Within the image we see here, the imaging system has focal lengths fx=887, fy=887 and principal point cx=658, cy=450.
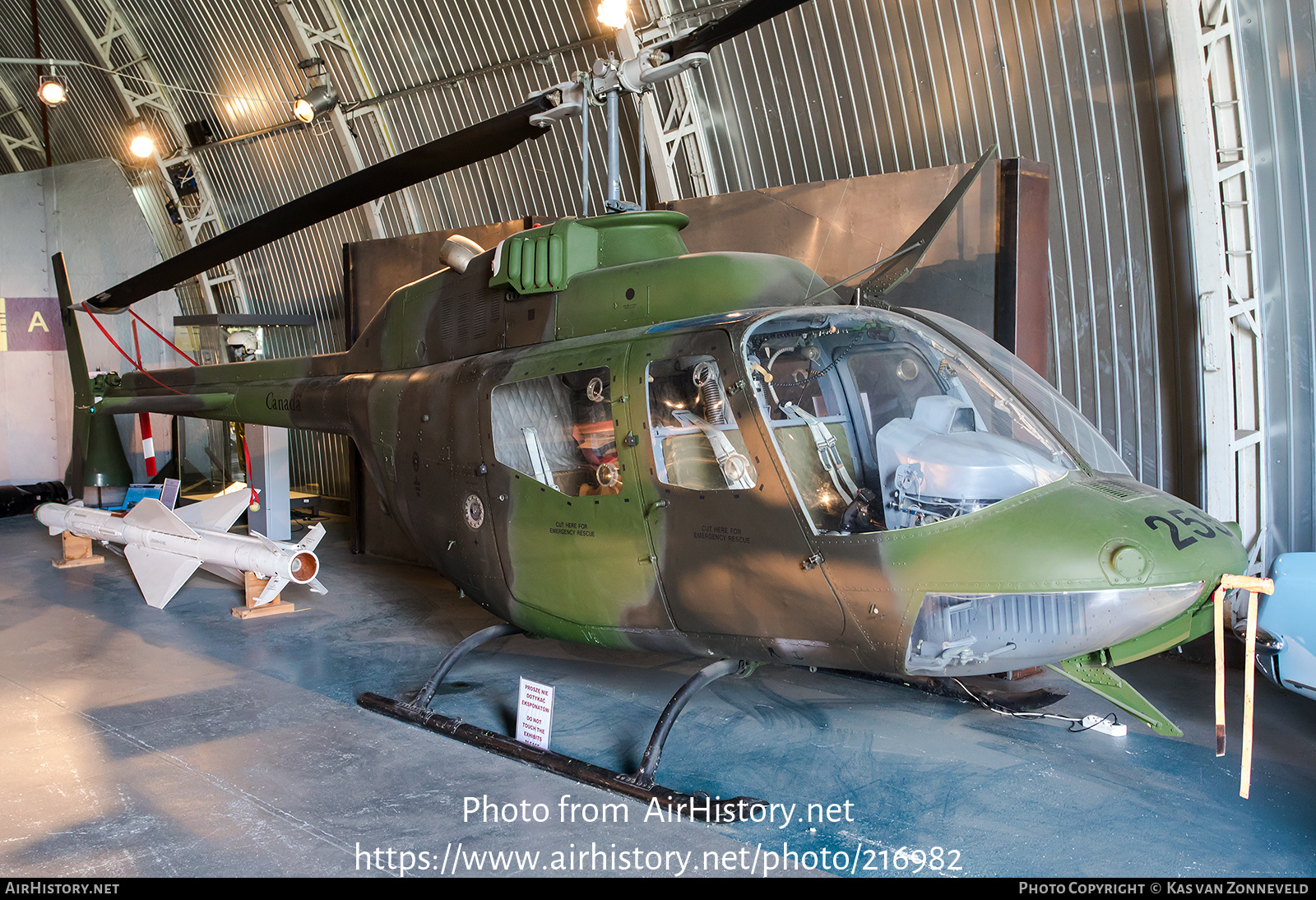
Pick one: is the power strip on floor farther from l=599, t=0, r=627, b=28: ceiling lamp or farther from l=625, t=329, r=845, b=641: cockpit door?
l=599, t=0, r=627, b=28: ceiling lamp

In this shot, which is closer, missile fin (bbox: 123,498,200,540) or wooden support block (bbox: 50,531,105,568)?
missile fin (bbox: 123,498,200,540)

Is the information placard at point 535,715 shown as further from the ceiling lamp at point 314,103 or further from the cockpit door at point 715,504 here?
the ceiling lamp at point 314,103

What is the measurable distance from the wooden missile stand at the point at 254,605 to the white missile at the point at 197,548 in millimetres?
77

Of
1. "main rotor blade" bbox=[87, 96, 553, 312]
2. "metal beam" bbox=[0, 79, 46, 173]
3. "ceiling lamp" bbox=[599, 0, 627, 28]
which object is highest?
"metal beam" bbox=[0, 79, 46, 173]

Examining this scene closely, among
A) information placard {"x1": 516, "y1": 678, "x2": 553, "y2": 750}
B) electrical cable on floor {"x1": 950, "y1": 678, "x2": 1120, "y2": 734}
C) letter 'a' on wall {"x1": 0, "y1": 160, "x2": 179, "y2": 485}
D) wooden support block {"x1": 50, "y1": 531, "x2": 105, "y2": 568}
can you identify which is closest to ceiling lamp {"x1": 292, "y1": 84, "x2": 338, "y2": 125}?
letter 'a' on wall {"x1": 0, "y1": 160, "x2": 179, "y2": 485}

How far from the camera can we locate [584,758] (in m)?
4.46

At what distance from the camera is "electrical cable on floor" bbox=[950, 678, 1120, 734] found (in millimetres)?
4906

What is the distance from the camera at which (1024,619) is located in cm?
350

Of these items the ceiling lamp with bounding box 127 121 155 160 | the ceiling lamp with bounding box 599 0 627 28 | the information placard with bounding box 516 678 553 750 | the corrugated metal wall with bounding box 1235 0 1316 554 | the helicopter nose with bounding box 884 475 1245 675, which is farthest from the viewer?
the ceiling lamp with bounding box 127 121 155 160

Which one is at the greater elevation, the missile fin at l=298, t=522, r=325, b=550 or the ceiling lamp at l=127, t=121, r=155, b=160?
the ceiling lamp at l=127, t=121, r=155, b=160

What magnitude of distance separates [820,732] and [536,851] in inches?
72.7

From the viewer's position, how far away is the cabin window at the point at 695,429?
397 centimetres

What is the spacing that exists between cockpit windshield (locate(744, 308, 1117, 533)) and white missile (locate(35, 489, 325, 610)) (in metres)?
4.43

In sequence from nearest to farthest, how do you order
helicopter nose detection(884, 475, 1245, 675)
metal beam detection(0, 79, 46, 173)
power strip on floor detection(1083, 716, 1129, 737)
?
helicopter nose detection(884, 475, 1245, 675) → power strip on floor detection(1083, 716, 1129, 737) → metal beam detection(0, 79, 46, 173)
